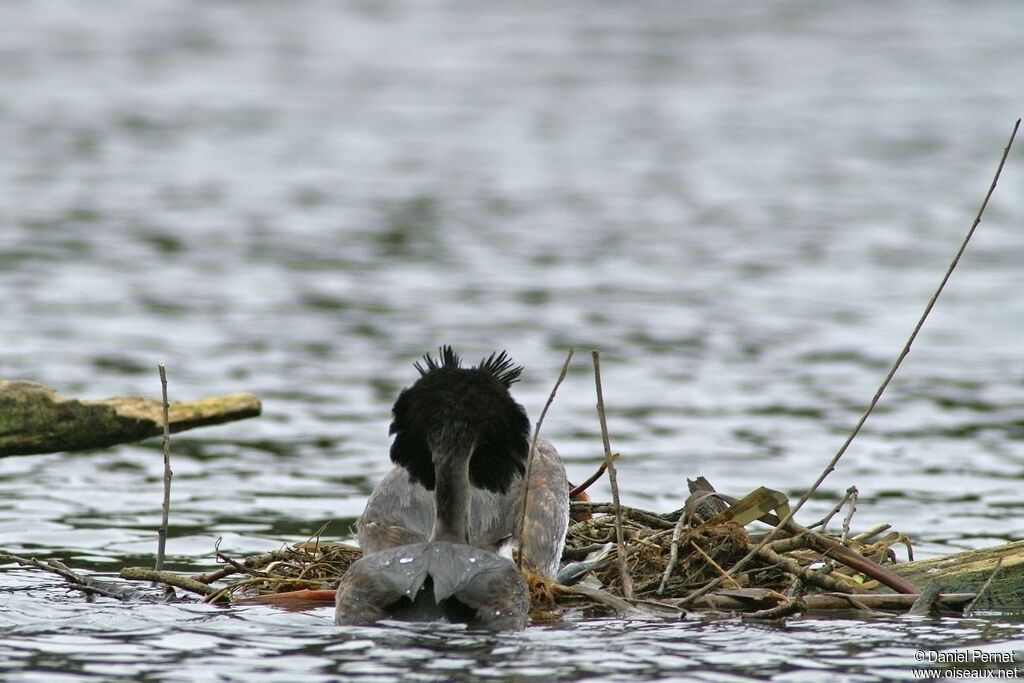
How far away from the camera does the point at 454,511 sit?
884 centimetres

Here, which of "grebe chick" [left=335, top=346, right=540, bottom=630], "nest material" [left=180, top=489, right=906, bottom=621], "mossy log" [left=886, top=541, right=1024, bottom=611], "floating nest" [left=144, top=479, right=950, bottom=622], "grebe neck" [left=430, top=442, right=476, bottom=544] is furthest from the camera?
"mossy log" [left=886, top=541, right=1024, bottom=611]

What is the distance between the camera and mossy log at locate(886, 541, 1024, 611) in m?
9.33

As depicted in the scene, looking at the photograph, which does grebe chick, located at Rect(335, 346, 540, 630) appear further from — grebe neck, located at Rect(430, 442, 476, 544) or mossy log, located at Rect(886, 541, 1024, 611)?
mossy log, located at Rect(886, 541, 1024, 611)

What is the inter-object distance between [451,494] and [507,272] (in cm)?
1521

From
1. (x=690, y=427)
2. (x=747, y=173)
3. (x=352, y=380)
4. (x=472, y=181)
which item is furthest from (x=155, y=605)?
(x=747, y=173)

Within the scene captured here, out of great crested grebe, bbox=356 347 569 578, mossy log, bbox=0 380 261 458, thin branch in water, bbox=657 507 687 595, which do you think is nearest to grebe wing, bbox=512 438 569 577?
great crested grebe, bbox=356 347 569 578

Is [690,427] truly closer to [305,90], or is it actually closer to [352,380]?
[352,380]

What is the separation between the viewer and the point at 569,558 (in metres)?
10.1

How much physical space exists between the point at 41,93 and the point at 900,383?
23.7 meters

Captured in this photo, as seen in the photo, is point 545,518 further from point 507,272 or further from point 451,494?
point 507,272

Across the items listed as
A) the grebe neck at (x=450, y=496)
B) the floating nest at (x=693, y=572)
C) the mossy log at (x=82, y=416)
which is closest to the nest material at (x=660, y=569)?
the floating nest at (x=693, y=572)

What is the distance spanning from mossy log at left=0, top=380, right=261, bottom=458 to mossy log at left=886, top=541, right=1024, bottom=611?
3.85m

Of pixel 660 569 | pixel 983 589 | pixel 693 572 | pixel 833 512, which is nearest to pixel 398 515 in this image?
pixel 660 569

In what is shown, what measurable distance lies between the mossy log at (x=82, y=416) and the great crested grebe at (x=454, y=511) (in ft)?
3.77
